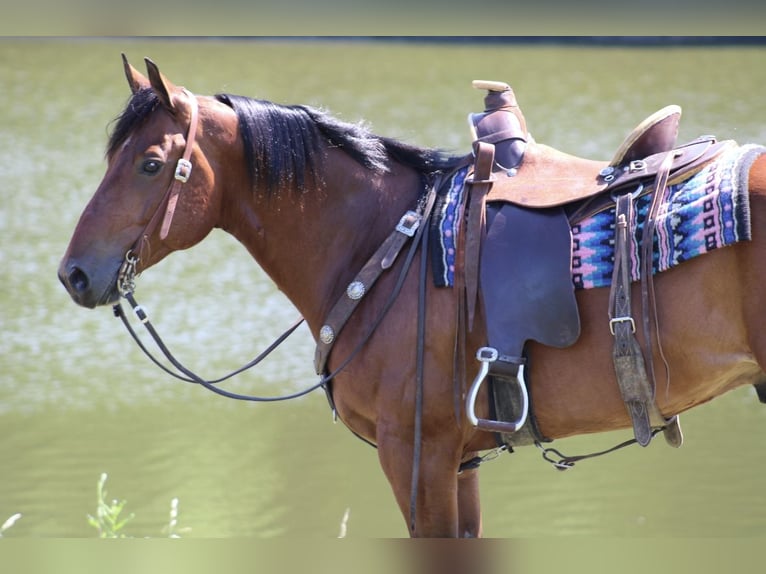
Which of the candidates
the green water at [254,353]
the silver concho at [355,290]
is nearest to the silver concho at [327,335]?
the silver concho at [355,290]

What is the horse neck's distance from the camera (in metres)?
2.79

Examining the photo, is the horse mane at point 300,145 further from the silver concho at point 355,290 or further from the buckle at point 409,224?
the silver concho at point 355,290

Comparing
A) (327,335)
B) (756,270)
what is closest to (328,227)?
(327,335)

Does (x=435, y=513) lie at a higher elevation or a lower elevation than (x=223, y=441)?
lower

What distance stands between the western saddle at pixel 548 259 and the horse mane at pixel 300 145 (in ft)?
0.94

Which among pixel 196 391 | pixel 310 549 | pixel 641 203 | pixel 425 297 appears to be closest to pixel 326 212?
pixel 425 297

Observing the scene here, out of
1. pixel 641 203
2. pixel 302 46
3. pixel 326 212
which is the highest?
pixel 302 46

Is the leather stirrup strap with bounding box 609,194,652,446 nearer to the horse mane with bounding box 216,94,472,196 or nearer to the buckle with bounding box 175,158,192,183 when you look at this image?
the horse mane with bounding box 216,94,472,196

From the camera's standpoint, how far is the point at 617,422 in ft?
8.48

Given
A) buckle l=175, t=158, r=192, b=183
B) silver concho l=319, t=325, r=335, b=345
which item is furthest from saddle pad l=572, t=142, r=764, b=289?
buckle l=175, t=158, r=192, b=183

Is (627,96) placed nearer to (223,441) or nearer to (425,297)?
(223,441)

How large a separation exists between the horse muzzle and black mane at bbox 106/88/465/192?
0.33m

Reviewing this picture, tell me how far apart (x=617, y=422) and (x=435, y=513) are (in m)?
0.55

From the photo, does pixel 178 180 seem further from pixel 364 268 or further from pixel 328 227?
pixel 364 268
